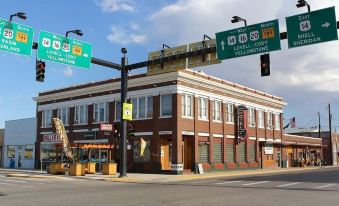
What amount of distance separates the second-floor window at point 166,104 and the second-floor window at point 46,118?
17182 mm

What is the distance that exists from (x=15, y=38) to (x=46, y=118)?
30098 millimetres

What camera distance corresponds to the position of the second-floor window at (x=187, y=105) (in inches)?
1571

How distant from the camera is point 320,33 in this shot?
68.7 feet

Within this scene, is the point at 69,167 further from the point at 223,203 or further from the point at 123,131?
the point at 223,203

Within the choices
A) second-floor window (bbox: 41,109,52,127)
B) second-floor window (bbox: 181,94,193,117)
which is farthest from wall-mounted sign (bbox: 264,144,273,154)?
second-floor window (bbox: 41,109,52,127)

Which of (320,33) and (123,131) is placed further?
(123,131)

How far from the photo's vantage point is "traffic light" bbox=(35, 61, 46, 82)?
23.8 meters

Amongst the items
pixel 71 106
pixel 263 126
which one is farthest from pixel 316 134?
pixel 71 106

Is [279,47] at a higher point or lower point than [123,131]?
higher

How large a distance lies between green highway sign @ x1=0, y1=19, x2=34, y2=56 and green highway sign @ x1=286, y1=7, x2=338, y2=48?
43.7ft

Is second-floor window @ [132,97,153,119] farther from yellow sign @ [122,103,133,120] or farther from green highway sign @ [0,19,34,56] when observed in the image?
green highway sign @ [0,19,34,56]

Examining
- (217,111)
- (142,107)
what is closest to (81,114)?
(142,107)

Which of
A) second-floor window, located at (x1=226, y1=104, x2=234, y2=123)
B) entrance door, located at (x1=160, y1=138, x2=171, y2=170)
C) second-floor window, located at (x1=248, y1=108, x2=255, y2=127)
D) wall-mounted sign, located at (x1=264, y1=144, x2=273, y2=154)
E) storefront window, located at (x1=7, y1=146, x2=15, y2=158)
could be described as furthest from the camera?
storefront window, located at (x1=7, y1=146, x2=15, y2=158)

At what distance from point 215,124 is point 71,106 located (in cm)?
1605
